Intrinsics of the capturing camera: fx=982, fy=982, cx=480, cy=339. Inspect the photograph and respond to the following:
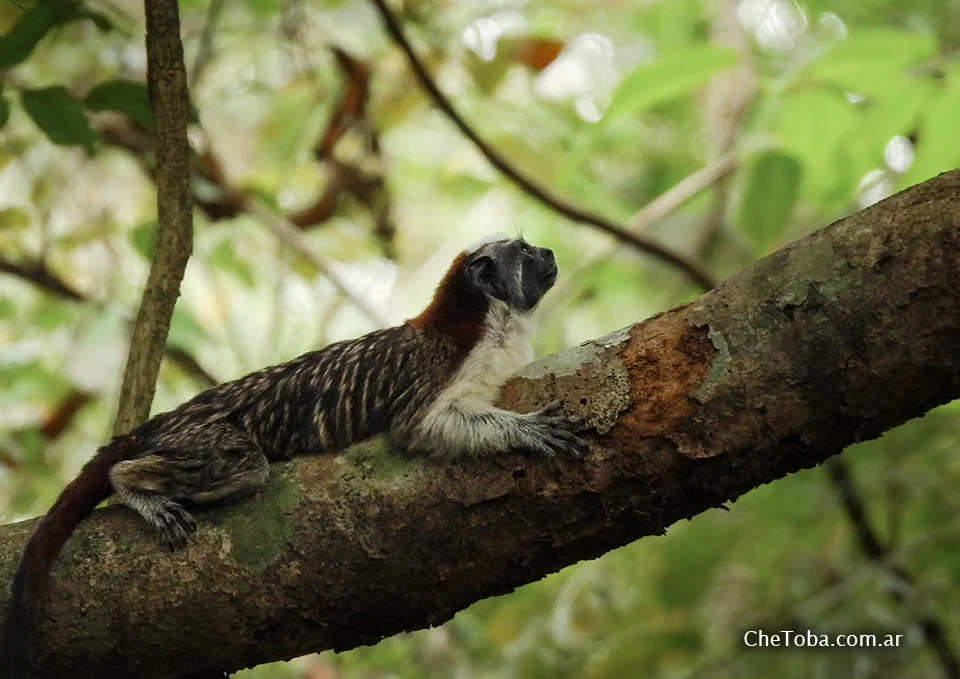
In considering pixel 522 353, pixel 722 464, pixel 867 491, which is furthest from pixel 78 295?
pixel 867 491

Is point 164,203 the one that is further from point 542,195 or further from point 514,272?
point 542,195

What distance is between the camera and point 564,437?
2299mm

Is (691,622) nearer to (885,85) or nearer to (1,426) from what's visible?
(885,85)

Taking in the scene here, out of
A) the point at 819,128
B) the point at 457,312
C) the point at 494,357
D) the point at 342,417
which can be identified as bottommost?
the point at 342,417

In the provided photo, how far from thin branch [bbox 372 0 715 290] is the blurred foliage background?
30 cm

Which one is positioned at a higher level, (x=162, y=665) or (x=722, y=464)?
(x=722, y=464)

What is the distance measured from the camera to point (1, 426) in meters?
5.27

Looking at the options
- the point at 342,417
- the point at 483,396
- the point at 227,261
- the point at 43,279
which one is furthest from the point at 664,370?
the point at 43,279

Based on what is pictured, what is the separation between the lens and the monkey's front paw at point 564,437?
230cm

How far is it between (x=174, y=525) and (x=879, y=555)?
355cm

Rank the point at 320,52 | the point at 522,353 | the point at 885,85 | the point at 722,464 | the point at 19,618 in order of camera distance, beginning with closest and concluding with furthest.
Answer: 1. the point at 722,464
2. the point at 19,618
3. the point at 885,85
4. the point at 522,353
5. the point at 320,52

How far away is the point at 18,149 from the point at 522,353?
2681 millimetres

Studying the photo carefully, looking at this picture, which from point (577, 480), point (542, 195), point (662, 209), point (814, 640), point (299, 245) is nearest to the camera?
point (577, 480)

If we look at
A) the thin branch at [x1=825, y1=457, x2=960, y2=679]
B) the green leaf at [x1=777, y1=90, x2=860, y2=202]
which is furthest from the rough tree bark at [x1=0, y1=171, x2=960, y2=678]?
the thin branch at [x1=825, y1=457, x2=960, y2=679]
